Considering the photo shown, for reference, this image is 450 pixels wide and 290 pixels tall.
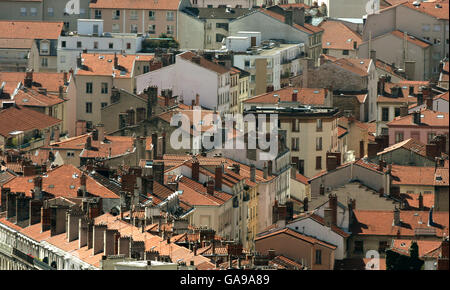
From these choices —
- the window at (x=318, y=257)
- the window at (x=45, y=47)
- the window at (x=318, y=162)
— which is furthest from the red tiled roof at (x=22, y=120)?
the window at (x=318, y=257)

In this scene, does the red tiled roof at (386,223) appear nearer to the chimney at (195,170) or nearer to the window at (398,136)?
the chimney at (195,170)

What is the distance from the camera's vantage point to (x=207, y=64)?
97.1 m

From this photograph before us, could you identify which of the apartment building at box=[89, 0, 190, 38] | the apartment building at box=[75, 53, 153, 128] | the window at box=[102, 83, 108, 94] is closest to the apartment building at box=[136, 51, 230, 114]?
the apartment building at box=[75, 53, 153, 128]

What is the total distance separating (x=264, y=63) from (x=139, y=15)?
1852 cm

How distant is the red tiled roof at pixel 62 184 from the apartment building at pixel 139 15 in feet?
186

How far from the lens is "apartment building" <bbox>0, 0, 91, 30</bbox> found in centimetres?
12444

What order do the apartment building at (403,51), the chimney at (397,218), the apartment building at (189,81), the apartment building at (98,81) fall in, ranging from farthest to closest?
the apartment building at (403,51), the apartment building at (98,81), the apartment building at (189,81), the chimney at (397,218)

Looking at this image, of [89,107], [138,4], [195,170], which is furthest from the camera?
[138,4]

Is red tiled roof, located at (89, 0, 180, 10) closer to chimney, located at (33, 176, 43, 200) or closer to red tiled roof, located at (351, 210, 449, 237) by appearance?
chimney, located at (33, 176, 43, 200)

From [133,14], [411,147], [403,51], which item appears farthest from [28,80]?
[411,147]

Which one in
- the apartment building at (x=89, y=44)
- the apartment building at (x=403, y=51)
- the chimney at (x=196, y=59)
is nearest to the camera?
the chimney at (x=196, y=59)

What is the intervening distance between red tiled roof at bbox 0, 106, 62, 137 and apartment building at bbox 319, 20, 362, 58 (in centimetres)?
3499

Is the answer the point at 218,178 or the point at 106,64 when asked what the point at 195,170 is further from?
the point at 106,64

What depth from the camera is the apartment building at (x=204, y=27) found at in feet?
392
